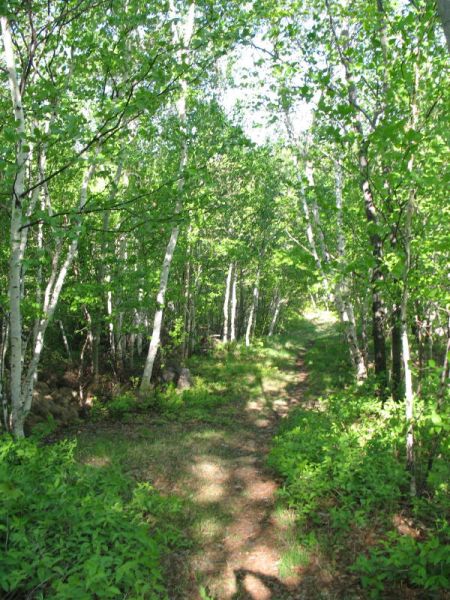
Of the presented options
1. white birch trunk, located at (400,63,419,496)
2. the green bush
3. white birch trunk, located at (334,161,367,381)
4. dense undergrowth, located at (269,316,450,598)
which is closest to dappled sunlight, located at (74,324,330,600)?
dense undergrowth, located at (269,316,450,598)

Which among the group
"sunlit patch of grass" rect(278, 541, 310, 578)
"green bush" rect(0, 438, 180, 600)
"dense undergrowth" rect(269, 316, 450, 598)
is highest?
"green bush" rect(0, 438, 180, 600)

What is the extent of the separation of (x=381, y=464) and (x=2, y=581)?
512 centimetres

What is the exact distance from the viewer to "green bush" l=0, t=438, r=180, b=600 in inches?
118

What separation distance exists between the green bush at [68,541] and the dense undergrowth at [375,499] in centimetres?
215

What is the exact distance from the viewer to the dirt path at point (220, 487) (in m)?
4.76

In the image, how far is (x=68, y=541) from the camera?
3.55 m

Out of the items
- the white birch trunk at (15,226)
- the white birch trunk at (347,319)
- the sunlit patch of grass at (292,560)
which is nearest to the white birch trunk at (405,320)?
the sunlit patch of grass at (292,560)

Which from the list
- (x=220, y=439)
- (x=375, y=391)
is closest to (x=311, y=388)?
(x=375, y=391)

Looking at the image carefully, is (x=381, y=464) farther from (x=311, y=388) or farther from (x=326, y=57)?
(x=326, y=57)

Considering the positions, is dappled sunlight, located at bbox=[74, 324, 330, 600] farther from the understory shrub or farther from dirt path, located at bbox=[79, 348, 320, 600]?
the understory shrub

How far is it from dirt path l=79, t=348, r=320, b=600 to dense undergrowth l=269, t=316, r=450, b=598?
508 mm

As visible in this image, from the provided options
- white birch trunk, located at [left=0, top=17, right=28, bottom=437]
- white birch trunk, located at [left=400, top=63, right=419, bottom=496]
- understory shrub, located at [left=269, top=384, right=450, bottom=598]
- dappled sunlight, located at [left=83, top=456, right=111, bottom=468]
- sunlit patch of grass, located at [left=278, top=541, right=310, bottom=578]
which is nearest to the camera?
understory shrub, located at [left=269, top=384, right=450, bottom=598]

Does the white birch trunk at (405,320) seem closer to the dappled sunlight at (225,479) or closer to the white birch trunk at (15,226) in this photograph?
the dappled sunlight at (225,479)

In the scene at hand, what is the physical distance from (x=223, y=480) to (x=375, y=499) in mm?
2848
